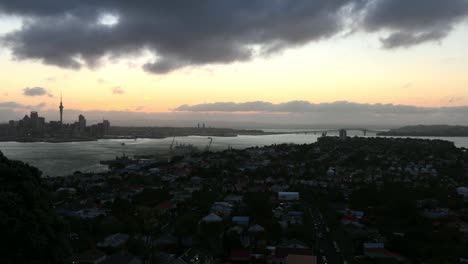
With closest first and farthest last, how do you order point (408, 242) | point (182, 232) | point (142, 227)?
point (408, 242) → point (182, 232) → point (142, 227)

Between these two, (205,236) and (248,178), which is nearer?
(205,236)

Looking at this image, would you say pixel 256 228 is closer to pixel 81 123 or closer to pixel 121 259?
pixel 121 259

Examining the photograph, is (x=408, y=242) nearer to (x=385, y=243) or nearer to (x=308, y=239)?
(x=385, y=243)

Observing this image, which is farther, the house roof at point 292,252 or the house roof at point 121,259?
the house roof at point 292,252

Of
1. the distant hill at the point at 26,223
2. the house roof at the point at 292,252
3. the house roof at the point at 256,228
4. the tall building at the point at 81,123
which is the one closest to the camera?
the distant hill at the point at 26,223

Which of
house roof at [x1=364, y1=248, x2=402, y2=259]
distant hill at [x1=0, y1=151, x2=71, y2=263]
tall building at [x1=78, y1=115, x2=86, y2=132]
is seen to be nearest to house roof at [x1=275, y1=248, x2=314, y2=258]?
house roof at [x1=364, y1=248, x2=402, y2=259]

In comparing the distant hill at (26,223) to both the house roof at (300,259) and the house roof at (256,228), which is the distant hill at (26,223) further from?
the house roof at (256,228)

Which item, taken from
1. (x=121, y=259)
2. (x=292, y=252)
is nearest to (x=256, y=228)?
(x=292, y=252)

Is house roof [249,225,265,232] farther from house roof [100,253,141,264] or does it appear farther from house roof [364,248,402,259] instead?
house roof [100,253,141,264]

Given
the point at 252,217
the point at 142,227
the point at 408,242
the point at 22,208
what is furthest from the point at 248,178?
the point at 22,208

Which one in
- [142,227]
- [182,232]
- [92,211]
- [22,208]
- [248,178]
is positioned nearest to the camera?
[22,208]

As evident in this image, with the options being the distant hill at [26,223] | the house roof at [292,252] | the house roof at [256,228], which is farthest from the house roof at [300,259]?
the distant hill at [26,223]
